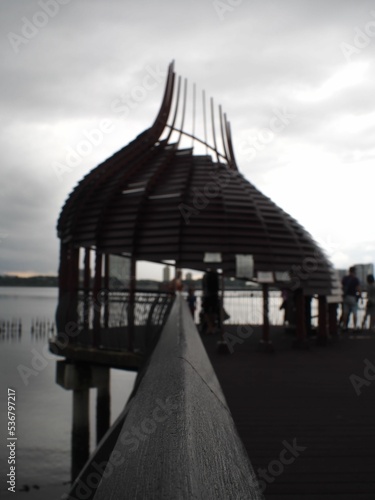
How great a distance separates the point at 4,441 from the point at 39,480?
920cm

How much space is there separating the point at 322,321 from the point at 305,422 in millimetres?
8598

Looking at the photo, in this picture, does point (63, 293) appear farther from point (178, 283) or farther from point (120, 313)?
point (178, 283)

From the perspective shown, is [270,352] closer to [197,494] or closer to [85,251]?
[85,251]

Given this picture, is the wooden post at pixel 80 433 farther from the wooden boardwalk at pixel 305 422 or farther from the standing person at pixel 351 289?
the standing person at pixel 351 289

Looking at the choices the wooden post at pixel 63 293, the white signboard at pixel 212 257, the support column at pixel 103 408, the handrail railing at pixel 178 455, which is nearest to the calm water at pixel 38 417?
the support column at pixel 103 408

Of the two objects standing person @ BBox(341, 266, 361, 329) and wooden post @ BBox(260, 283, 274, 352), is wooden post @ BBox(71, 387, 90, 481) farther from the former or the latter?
standing person @ BBox(341, 266, 361, 329)

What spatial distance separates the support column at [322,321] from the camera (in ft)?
41.1

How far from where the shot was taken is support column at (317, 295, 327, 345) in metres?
12.5

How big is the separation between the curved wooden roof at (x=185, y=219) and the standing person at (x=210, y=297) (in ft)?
5.49

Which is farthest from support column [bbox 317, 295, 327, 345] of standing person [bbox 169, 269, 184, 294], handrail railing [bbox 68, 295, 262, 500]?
handrail railing [bbox 68, 295, 262, 500]

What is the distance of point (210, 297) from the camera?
14.7m

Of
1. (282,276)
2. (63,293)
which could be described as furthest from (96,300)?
(282,276)

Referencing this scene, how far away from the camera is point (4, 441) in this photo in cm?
2714

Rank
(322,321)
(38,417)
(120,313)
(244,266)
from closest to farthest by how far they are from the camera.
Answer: (120,313) < (244,266) < (322,321) < (38,417)
